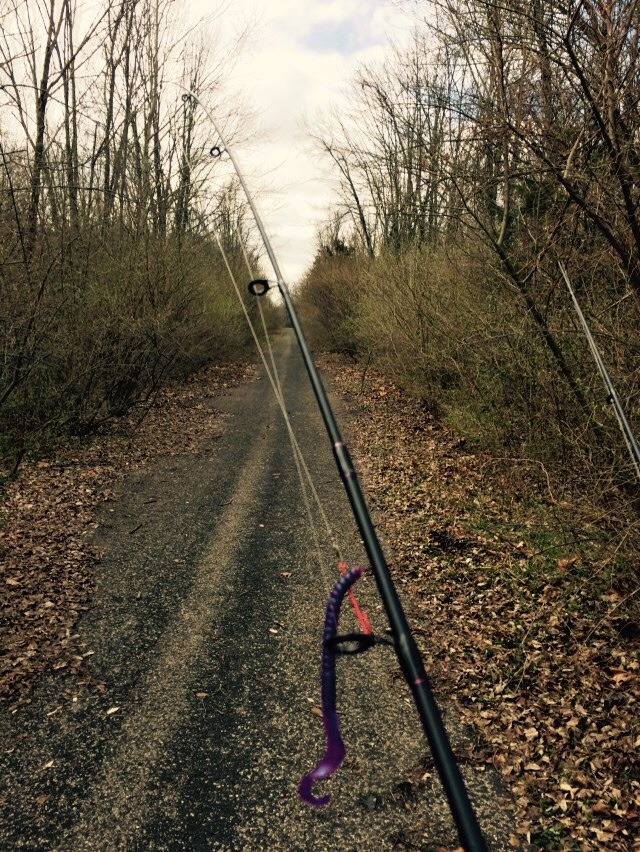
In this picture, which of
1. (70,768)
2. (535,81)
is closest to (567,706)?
(70,768)

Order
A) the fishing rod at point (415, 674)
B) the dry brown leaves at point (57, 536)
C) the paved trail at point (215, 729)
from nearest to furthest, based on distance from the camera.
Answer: the fishing rod at point (415, 674) → the paved trail at point (215, 729) → the dry brown leaves at point (57, 536)

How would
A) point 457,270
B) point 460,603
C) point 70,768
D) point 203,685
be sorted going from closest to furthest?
point 70,768 < point 203,685 < point 460,603 < point 457,270

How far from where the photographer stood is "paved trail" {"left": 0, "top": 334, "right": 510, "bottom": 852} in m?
3.66

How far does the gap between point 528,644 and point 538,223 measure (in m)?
4.55

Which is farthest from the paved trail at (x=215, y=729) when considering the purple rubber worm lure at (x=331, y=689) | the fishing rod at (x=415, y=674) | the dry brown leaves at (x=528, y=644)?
the fishing rod at (x=415, y=674)

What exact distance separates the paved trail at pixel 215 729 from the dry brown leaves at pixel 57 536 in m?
0.25

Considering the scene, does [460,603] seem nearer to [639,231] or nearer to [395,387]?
[639,231]

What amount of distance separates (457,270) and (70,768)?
9.80m

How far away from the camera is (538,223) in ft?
22.3

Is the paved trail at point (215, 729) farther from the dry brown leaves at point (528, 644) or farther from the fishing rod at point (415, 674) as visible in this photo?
the fishing rod at point (415, 674)

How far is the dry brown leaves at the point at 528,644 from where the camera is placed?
12.6ft

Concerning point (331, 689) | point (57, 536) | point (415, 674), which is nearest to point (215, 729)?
point (331, 689)

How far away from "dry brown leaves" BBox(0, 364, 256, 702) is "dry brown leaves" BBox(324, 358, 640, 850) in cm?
344

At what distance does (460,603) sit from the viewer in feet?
20.6
